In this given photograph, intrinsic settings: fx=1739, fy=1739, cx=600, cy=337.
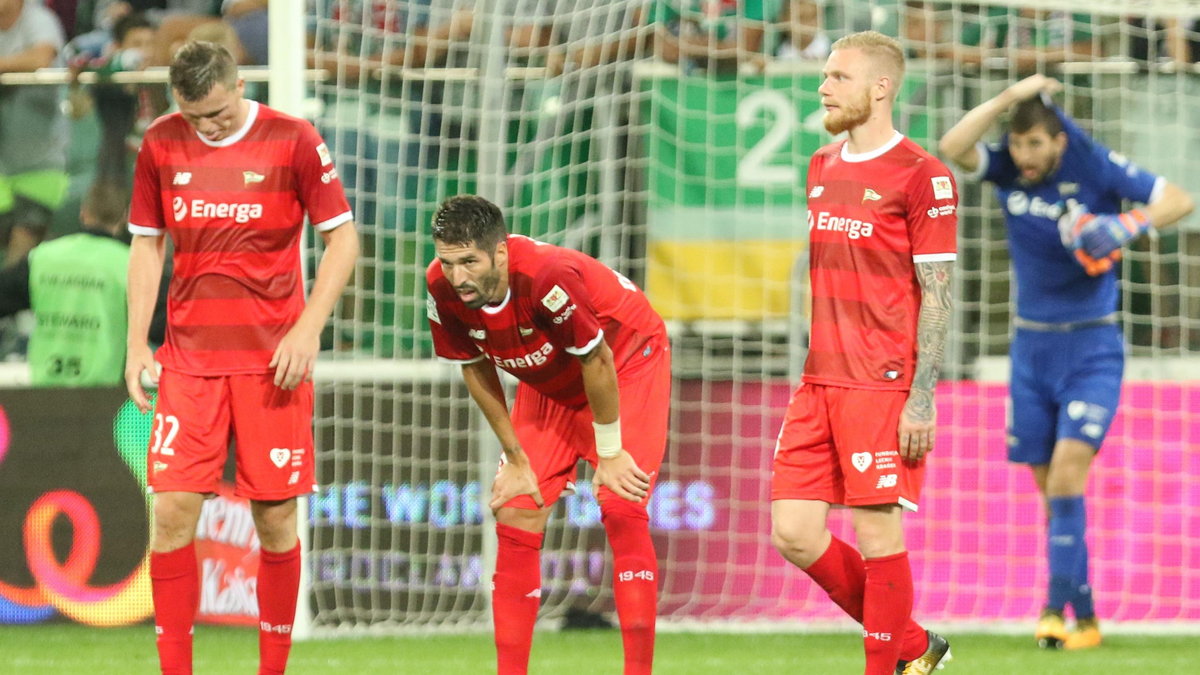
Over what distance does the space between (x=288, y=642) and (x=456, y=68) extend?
3544mm

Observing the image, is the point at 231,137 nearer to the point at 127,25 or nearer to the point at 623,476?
the point at 623,476

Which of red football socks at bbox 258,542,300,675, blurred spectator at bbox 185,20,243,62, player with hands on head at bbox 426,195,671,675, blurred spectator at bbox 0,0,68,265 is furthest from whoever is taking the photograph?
blurred spectator at bbox 185,20,243,62

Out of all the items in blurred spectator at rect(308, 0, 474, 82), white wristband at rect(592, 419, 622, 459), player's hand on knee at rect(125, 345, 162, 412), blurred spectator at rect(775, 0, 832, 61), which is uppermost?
blurred spectator at rect(775, 0, 832, 61)

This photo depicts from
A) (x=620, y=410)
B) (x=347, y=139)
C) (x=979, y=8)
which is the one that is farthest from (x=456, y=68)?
(x=620, y=410)

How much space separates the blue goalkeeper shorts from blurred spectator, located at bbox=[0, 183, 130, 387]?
12.6 feet

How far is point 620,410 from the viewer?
5105 millimetres

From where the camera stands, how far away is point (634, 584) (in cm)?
493

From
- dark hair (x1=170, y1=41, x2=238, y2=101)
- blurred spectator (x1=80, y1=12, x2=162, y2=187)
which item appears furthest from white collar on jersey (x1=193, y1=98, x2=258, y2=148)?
blurred spectator (x1=80, y1=12, x2=162, y2=187)

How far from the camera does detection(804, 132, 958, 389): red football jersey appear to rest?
4.88 metres

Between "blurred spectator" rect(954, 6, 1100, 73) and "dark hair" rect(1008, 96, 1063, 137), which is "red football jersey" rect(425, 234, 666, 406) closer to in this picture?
"dark hair" rect(1008, 96, 1063, 137)

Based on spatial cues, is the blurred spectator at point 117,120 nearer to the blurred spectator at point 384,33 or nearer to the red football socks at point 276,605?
the blurred spectator at point 384,33

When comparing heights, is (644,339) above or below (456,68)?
below

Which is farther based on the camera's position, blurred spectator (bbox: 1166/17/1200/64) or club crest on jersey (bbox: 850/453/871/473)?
blurred spectator (bbox: 1166/17/1200/64)

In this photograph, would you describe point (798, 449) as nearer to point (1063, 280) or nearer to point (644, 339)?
point (644, 339)
